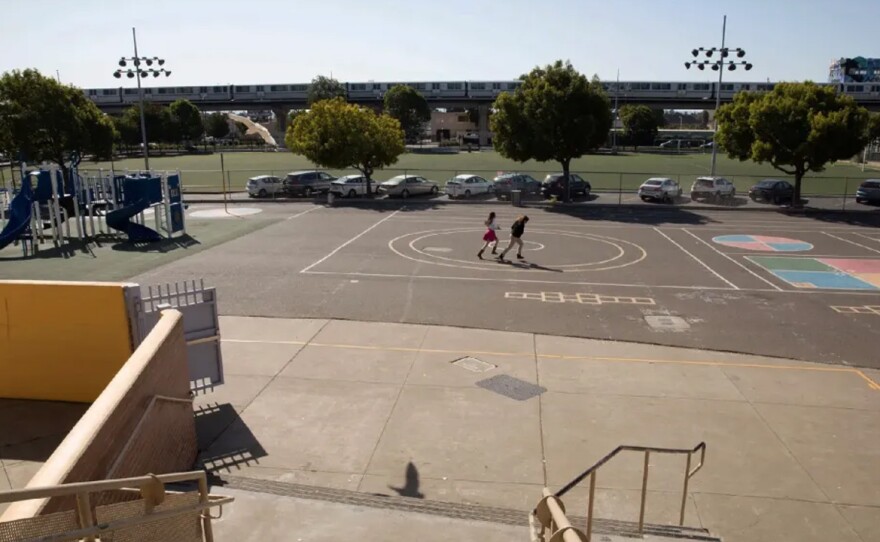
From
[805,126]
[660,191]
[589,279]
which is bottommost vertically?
[589,279]

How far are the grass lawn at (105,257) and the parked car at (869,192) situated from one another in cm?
3452

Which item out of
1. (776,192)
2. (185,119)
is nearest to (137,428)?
(776,192)

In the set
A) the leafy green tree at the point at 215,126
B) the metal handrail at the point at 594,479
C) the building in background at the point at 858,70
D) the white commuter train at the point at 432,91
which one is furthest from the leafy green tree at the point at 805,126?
the building in background at the point at 858,70

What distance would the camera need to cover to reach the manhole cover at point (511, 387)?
1104cm

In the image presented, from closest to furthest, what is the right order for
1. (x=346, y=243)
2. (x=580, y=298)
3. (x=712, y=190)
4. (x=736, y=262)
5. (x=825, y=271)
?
(x=580, y=298), (x=825, y=271), (x=736, y=262), (x=346, y=243), (x=712, y=190)

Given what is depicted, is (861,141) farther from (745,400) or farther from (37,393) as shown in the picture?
(37,393)

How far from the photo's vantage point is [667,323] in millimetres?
15375

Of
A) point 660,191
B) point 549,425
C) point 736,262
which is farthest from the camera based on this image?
point 660,191

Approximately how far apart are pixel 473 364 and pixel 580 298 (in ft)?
19.6

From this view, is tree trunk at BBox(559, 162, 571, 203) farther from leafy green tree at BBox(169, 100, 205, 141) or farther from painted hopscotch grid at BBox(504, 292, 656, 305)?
leafy green tree at BBox(169, 100, 205, 141)

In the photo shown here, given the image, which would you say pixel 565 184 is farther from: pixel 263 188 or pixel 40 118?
pixel 40 118

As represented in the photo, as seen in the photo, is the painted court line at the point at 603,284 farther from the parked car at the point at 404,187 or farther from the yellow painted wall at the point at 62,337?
the parked car at the point at 404,187

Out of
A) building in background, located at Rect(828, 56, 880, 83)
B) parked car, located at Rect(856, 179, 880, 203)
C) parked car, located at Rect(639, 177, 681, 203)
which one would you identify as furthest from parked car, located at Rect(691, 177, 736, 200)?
building in background, located at Rect(828, 56, 880, 83)

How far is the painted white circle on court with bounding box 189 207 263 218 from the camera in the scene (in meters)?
33.1
